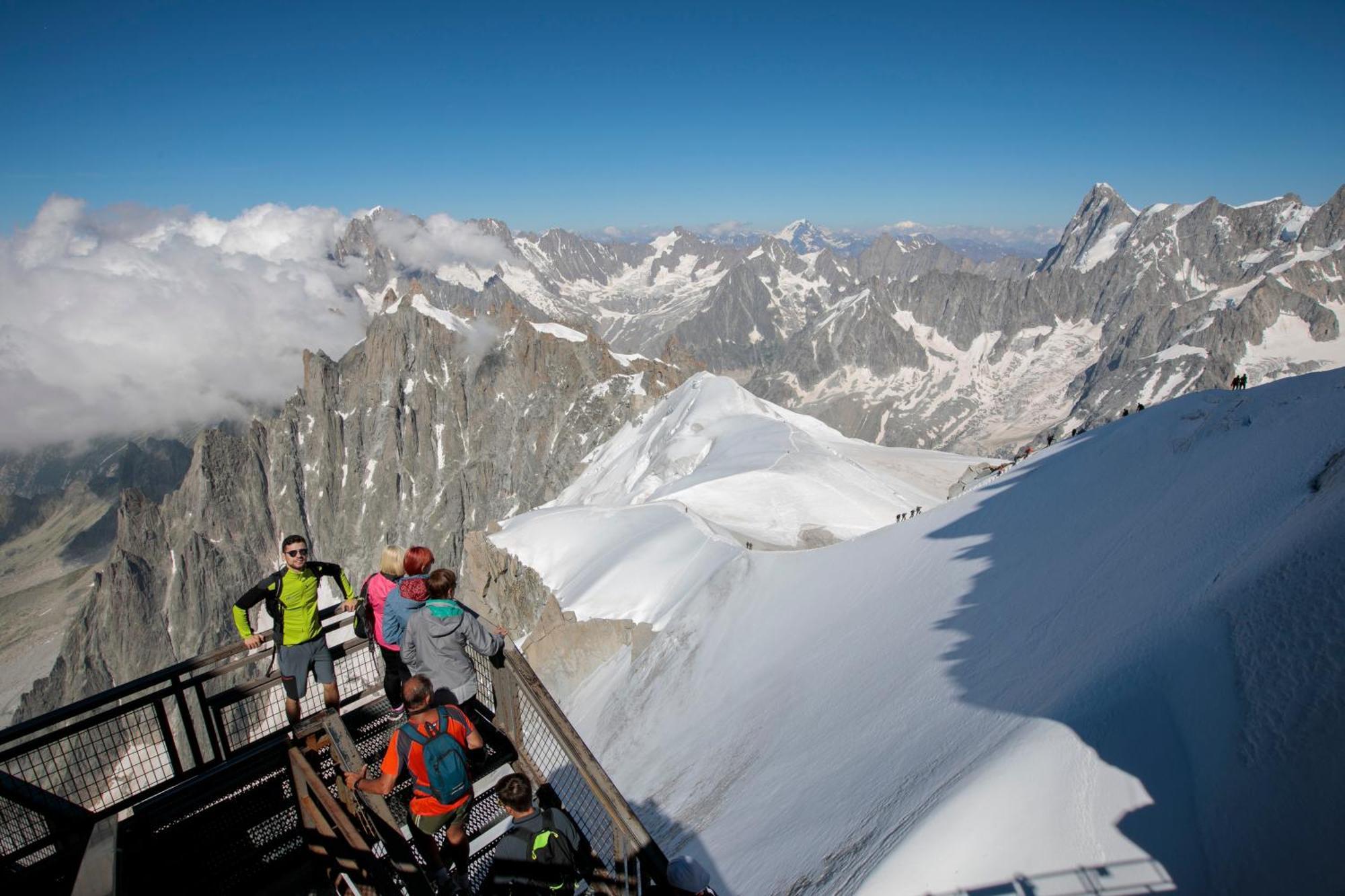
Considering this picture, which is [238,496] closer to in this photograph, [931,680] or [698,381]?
[698,381]

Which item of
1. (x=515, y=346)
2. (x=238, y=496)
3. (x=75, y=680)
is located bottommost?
(x=75, y=680)

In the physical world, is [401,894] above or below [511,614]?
above

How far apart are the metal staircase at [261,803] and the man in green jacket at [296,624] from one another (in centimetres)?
23

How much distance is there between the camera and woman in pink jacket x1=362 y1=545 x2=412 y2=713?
7812 millimetres

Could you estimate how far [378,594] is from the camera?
811cm

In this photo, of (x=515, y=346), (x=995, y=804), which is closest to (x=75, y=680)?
(x=515, y=346)

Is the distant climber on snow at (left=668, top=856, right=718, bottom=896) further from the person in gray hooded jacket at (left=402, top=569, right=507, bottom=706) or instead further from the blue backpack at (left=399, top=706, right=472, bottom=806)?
the person in gray hooded jacket at (left=402, top=569, right=507, bottom=706)

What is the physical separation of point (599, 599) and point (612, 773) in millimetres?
8876

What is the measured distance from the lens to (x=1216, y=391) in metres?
19.5

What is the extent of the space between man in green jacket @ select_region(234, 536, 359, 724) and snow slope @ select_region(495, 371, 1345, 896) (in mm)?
5597

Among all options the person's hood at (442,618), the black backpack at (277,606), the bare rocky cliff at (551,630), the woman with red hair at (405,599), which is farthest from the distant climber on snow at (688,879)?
the bare rocky cliff at (551,630)

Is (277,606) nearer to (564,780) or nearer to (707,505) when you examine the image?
(564,780)

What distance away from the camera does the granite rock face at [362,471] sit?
126938 mm

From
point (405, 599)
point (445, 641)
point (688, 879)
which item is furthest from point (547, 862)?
point (405, 599)
